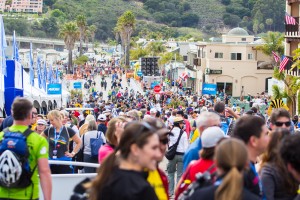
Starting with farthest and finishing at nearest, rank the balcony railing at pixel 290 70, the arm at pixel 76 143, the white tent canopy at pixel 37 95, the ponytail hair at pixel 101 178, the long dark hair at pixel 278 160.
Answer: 1. the balcony railing at pixel 290 70
2. the white tent canopy at pixel 37 95
3. the arm at pixel 76 143
4. the long dark hair at pixel 278 160
5. the ponytail hair at pixel 101 178

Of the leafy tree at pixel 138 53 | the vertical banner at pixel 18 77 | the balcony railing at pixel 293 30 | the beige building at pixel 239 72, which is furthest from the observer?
the leafy tree at pixel 138 53

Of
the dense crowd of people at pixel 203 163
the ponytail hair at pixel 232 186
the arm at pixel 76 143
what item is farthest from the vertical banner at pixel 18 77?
the ponytail hair at pixel 232 186

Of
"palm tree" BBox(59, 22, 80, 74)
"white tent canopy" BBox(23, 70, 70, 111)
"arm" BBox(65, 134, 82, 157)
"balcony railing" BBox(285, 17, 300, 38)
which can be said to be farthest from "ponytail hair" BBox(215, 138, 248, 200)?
"palm tree" BBox(59, 22, 80, 74)

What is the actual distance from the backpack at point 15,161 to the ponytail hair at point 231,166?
2651mm

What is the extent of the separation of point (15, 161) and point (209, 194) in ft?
8.43

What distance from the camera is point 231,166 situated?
19.9 ft

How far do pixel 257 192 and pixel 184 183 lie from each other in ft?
4.06

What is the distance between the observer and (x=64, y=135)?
42.0ft

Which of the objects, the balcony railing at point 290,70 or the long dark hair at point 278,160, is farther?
the balcony railing at point 290,70

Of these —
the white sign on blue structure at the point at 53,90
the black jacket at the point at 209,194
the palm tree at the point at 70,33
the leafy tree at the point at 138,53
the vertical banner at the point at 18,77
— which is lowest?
the white sign on blue structure at the point at 53,90

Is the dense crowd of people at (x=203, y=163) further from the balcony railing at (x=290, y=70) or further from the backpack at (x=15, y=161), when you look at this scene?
the balcony railing at (x=290, y=70)

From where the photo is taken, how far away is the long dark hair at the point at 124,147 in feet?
20.7

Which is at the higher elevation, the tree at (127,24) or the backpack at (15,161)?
the tree at (127,24)

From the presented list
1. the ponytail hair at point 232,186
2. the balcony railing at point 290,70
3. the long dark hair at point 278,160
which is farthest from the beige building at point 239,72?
the ponytail hair at point 232,186
